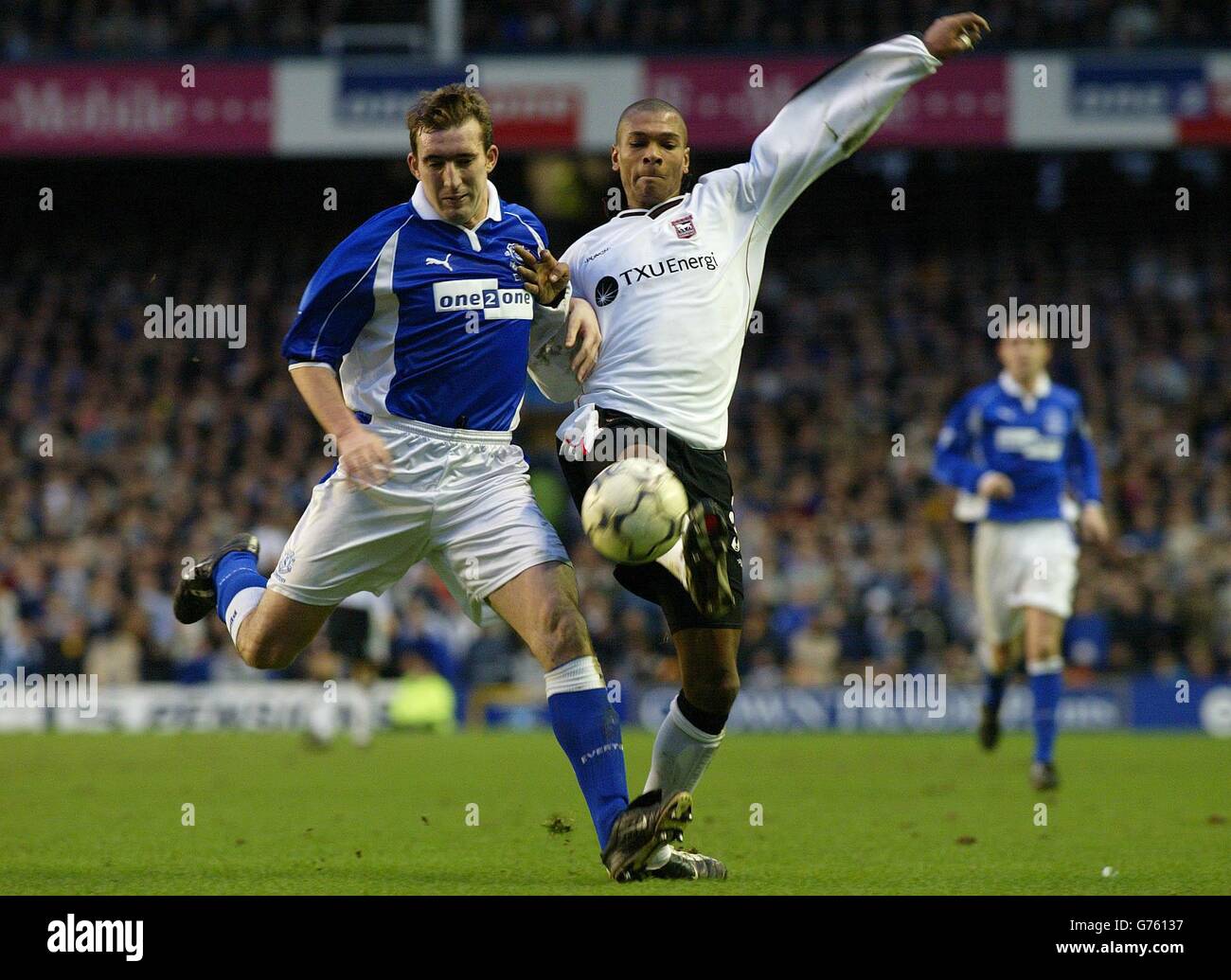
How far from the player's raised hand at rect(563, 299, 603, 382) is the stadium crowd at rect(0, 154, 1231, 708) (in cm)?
851

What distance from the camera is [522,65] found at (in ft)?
66.7

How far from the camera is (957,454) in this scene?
38.7ft

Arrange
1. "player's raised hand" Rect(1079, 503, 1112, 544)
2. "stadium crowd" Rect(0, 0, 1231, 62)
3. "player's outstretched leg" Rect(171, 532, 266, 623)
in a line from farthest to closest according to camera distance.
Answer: "stadium crowd" Rect(0, 0, 1231, 62)
"player's raised hand" Rect(1079, 503, 1112, 544)
"player's outstretched leg" Rect(171, 532, 266, 623)

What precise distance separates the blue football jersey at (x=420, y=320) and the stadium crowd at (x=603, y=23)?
15.0 m

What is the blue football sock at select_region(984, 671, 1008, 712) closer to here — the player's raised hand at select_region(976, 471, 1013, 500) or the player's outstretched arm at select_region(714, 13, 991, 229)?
the player's raised hand at select_region(976, 471, 1013, 500)

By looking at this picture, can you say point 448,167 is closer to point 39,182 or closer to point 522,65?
point 522,65

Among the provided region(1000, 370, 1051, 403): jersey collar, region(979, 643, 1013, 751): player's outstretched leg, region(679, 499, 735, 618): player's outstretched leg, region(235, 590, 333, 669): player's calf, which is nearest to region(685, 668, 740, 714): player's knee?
region(679, 499, 735, 618): player's outstretched leg

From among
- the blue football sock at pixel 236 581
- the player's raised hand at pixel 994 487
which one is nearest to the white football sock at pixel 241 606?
the blue football sock at pixel 236 581

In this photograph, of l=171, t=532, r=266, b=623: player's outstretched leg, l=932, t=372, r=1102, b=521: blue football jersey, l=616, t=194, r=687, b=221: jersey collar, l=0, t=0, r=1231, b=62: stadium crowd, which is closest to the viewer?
l=616, t=194, r=687, b=221: jersey collar

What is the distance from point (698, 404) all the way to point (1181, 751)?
29.5ft

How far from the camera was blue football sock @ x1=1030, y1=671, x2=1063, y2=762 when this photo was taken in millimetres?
10125

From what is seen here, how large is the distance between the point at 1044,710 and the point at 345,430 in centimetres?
586

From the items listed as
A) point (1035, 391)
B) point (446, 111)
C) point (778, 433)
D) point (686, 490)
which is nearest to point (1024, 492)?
point (1035, 391)

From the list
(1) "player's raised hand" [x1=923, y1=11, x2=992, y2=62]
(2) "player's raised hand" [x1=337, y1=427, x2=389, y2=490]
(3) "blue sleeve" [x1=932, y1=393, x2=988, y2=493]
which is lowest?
(2) "player's raised hand" [x1=337, y1=427, x2=389, y2=490]
